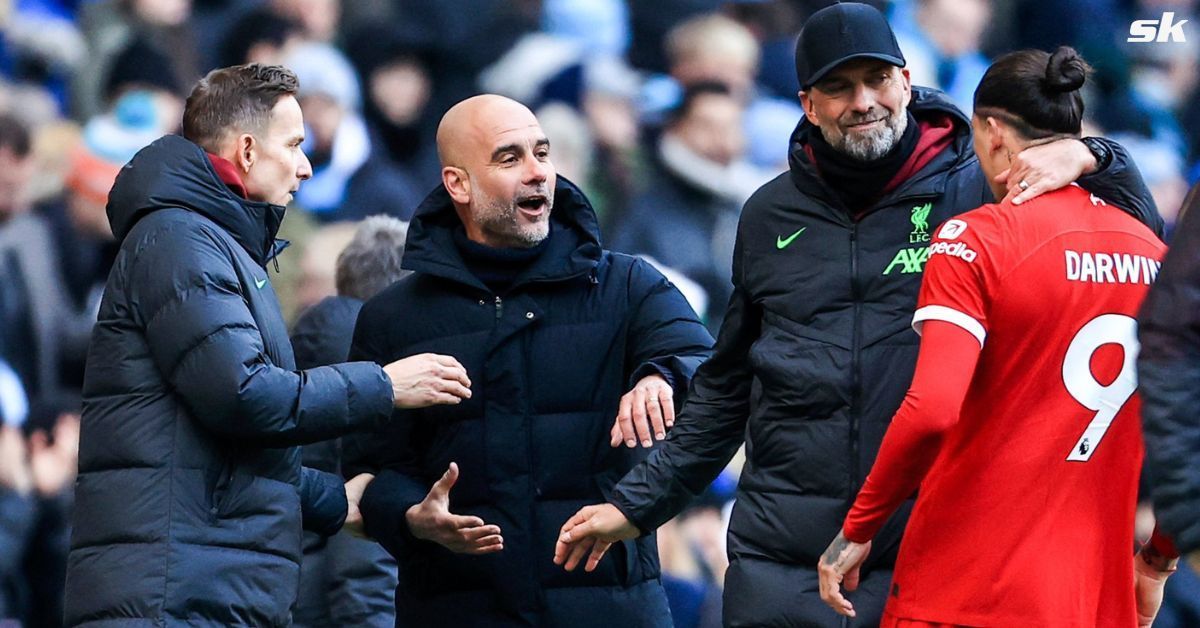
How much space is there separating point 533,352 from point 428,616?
0.78 metres

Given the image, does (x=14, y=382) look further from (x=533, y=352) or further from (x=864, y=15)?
(x=864, y=15)

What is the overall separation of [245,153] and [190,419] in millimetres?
731

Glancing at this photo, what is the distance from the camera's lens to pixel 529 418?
561 cm

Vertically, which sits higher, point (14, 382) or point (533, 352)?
Answer: point (533, 352)

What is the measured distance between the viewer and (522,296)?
5695 millimetres

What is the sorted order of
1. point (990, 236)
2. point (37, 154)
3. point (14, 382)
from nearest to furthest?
point (990, 236) < point (14, 382) < point (37, 154)

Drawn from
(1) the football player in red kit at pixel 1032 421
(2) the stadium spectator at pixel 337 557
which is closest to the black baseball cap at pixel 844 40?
(1) the football player in red kit at pixel 1032 421

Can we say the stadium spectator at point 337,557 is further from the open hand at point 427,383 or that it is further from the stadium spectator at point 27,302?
the stadium spectator at point 27,302

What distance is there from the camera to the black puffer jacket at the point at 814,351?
498 cm

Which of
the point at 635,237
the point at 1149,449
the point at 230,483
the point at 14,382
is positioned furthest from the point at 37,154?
the point at 1149,449

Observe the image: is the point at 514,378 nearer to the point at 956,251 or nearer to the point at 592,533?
the point at 592,533

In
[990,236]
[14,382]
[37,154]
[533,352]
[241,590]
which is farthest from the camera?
[37,154]

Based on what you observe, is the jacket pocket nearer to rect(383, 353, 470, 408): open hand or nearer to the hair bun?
rect(383, 353, 470, 408): open hand

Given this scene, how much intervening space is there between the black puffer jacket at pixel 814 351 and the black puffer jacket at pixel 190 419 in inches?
35.3
